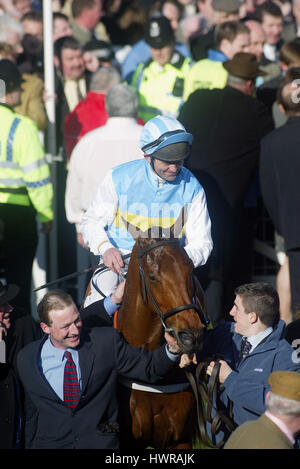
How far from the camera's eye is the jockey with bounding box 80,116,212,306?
579cm

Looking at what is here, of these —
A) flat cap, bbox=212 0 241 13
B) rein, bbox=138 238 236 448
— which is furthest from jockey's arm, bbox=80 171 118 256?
flat cap, bbox=212 0 241 13

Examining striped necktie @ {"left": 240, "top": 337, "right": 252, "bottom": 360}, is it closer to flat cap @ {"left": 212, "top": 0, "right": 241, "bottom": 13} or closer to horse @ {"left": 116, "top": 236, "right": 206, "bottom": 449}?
horse @ {"left": 116, "top": 236, "right": 206, "bottom": 449}

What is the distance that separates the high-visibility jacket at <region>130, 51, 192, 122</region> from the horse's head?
397 centimetres

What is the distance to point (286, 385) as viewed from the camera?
4527mm

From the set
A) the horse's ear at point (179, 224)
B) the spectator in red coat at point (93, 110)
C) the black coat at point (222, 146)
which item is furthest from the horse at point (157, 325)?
the spectator in red coat at point (93, 110)

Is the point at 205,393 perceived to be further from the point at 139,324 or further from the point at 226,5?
the point at 226,5

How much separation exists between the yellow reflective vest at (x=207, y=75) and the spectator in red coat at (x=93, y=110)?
2.44 ft

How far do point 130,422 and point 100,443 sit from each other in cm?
27

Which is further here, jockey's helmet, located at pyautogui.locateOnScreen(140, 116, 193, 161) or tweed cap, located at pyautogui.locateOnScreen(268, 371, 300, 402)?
jockey's helmet, located at pyautogui.locateOnScreen(140, 116, 193, 161)

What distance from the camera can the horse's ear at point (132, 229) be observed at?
5.93 metres

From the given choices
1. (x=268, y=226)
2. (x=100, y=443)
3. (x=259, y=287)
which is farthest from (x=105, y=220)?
(x=268, y=226)

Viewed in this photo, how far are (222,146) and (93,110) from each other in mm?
1385

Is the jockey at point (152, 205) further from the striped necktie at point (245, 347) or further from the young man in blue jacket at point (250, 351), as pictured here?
the striped necktie at point (245, 347)
